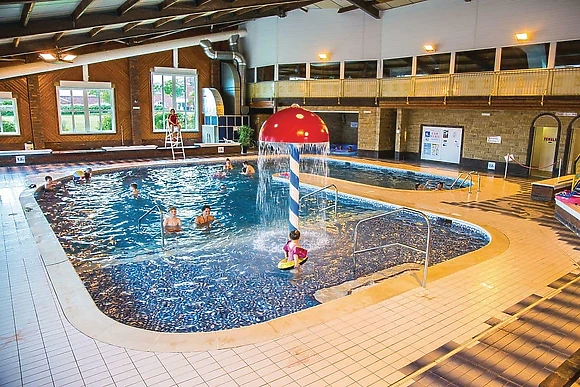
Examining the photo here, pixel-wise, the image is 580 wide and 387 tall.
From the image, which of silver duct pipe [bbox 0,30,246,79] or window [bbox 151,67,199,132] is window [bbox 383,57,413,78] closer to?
silver duct pipe [bbox 0,30,246,79]

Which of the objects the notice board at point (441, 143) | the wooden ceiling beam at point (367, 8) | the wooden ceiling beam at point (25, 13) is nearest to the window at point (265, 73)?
the wooden ceiling beam at point (367, 8)

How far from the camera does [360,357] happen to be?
3803 millimetres

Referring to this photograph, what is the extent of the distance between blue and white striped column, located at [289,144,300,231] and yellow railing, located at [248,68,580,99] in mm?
10339

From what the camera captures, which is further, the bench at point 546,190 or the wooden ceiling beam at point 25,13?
the bench at point 546,190

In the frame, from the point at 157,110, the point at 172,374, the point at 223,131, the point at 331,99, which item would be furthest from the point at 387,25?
the point at 172,374

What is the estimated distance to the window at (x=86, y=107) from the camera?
1931 cm

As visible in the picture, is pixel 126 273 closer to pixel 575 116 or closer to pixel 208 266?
pixel 208 266

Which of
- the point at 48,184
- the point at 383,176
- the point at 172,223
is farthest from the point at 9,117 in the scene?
the point at 383,176

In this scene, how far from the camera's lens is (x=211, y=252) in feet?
25.1

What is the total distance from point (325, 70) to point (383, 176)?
699cm

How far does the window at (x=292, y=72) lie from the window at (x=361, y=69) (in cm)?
224

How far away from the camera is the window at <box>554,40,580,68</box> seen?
43.8 feet

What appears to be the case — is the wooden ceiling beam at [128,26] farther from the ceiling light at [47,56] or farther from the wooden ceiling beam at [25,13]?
the wooden ceiling beam at [25,13]

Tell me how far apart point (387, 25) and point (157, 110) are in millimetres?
11979
